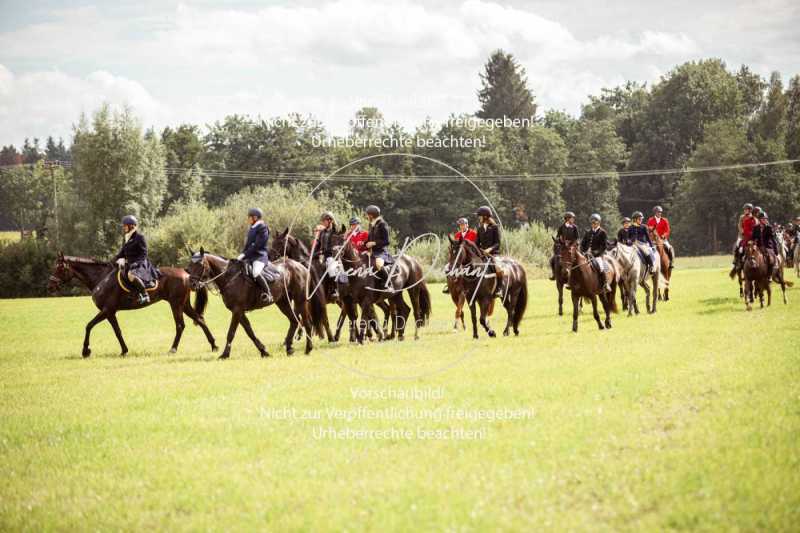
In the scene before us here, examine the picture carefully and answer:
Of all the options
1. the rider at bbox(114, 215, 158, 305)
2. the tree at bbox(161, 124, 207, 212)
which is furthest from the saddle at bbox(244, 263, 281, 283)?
the tree at bbox(161, 124, 207, 212)

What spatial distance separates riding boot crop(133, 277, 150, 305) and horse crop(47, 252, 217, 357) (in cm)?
12

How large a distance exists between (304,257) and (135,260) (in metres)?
4.08

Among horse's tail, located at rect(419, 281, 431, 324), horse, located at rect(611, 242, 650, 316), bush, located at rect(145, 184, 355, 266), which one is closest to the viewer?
horse's tail, located at rect(419, 281, 431, 324)

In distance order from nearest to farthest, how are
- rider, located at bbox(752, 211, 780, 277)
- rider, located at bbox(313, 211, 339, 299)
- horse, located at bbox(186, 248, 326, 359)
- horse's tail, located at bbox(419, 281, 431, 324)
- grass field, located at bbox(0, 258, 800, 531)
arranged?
grass field, located at bbox(0, 258, 800, 531) → horse, located at bbox(186, 248, 326, 359) → rider, located at bbox(313, 211, 339, 299) → horse's tail, located at bbox(419, 281, 431, 324) → rider, located at bbox(752, 211, 780, 277)

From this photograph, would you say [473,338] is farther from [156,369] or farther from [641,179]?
[641,179]

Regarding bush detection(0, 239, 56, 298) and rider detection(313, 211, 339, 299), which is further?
bush detection(0, 239, 56, 298)

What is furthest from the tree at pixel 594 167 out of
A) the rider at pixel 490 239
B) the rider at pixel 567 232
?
the rider at pixel 490 239

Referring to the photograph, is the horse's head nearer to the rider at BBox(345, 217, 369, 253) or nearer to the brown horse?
the rider at BBox(345, 217, 369, 253)

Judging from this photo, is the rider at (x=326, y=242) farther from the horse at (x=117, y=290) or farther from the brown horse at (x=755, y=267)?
the brown horse at (x=755, y=267)

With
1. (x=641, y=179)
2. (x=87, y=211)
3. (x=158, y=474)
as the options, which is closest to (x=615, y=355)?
(x=158, y=474)

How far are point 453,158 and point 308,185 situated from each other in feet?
78.2

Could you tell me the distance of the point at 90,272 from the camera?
18375mm

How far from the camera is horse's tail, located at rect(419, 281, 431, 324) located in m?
19.0

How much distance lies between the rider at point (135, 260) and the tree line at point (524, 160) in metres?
13.6
